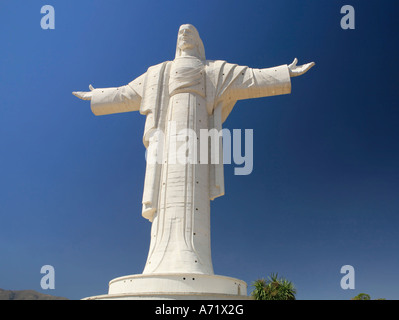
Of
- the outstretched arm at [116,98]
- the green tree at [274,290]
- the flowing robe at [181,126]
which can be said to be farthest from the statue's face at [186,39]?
the green tree at [274,290]

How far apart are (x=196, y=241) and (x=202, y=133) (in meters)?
4.53

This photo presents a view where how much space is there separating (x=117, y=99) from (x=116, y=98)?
67 mm

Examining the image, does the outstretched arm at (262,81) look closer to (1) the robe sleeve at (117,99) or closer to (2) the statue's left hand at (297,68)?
(2) the statue's left hand at (297,68)

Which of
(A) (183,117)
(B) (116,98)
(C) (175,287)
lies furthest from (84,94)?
(C) (175,287)

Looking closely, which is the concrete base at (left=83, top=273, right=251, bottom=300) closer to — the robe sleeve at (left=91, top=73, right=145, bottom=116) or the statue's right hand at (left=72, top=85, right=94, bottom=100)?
the robe sleeve at (left=91, top=73, right=145, bottom=116)

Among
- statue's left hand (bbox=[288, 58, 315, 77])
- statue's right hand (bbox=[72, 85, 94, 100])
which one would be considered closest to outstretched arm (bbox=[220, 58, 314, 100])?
statue's left hand (bbox=[288, 58, 315, 77])

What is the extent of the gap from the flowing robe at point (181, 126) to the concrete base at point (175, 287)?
2.61ft

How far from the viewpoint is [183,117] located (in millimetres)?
14008

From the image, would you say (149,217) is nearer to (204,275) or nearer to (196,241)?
(196,241)

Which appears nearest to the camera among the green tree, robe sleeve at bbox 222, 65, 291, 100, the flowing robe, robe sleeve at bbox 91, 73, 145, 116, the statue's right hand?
the flowing robe

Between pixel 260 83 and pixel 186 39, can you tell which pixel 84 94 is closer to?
pixel 186 39

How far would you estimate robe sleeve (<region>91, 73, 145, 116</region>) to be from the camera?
15945mm

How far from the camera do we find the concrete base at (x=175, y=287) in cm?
931

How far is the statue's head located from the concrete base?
33.6 ft
